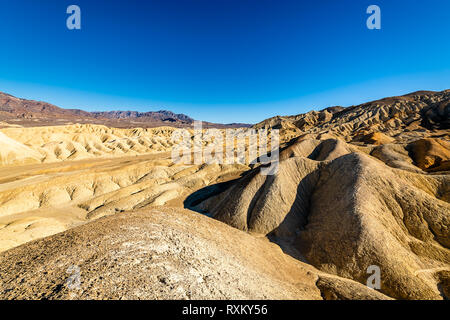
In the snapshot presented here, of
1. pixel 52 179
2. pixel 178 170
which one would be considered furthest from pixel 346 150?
pixel 52 179

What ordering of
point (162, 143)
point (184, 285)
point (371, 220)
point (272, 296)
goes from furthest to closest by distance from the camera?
1. point (162, 143)
2. point (371, 220)
3. point (272, 296)
4. point (184, 285)

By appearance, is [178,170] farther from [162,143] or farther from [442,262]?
[162,143]

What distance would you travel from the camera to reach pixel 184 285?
6.14 m

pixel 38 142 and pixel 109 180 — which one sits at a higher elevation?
pixel 38 142

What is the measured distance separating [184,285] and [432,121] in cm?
10580

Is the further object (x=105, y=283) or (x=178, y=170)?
(x=178, y=170)

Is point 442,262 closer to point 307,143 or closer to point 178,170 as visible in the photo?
point 307,143

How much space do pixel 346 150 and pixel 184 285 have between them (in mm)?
35693

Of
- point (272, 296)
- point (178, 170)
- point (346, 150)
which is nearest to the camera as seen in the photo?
point (272, 296)

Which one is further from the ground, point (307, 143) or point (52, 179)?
point (307, 143)

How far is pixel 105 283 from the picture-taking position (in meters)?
5.64
